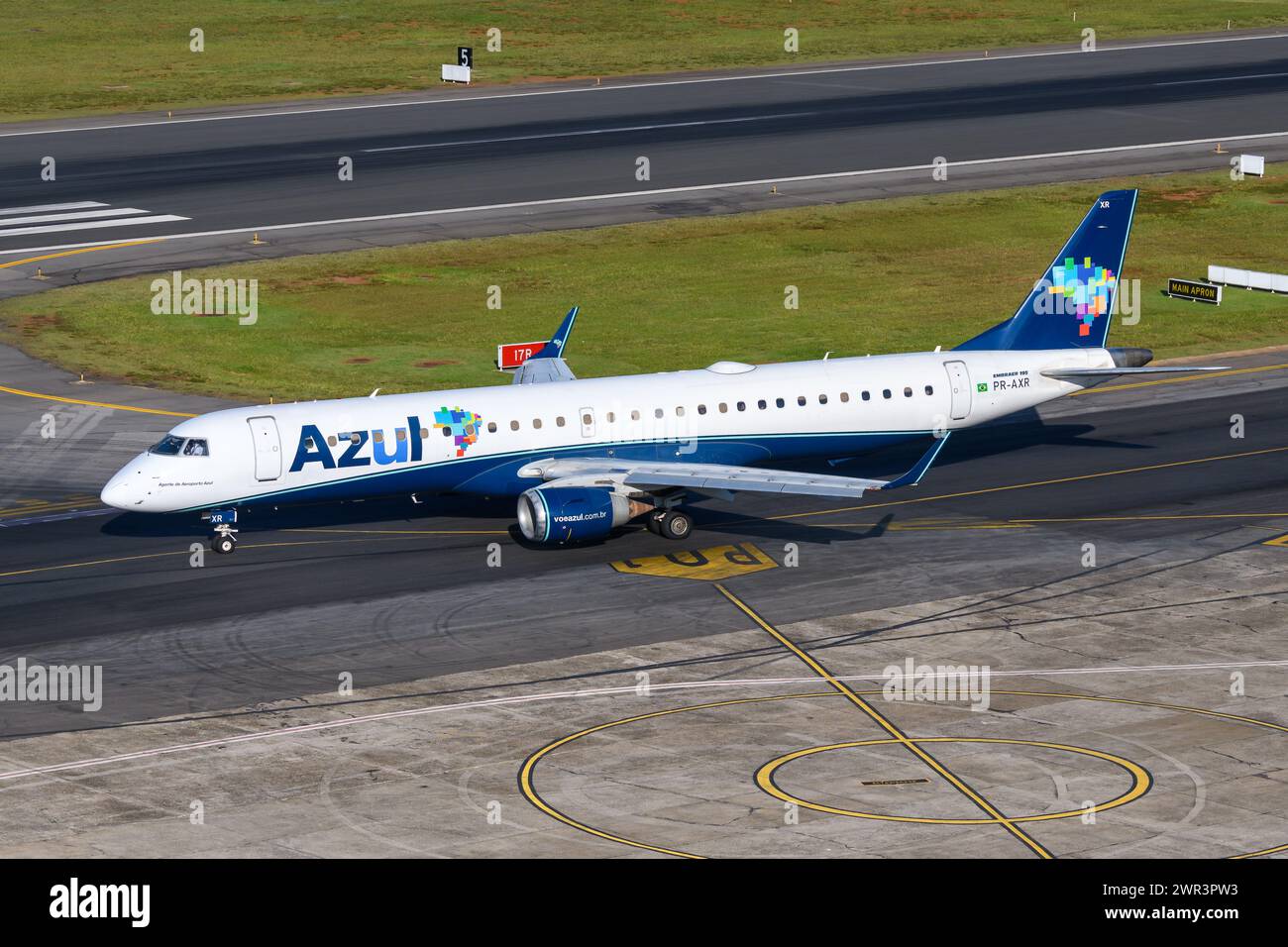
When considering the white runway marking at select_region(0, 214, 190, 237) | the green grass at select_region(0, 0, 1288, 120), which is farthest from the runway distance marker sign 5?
the green grass at select_region(0, 0, 1288, 120)

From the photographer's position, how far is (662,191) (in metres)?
101

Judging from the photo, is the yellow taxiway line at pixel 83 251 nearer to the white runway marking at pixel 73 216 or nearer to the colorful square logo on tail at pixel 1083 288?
the white runway marking at pixel 73 216

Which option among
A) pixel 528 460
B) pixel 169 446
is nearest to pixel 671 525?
pixel 528 460

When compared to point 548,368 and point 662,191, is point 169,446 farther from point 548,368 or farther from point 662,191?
point 662,191

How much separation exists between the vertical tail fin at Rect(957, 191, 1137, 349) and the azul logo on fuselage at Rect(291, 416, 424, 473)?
60.1 feet

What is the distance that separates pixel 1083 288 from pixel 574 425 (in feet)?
57.6

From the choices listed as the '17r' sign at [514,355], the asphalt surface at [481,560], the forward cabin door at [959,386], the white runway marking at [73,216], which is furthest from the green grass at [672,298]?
the forward cabin door at [959,386]

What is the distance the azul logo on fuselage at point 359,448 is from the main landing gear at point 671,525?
23.1ft

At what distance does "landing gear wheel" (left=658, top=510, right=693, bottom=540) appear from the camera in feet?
171

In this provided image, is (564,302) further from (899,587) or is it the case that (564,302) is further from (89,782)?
(89,782)

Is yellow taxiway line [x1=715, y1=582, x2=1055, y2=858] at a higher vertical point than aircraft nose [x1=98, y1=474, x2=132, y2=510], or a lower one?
lower

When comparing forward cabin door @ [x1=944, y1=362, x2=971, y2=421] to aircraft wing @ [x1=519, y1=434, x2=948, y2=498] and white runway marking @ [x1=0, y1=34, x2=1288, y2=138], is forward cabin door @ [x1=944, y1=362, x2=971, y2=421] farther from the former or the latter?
white runway marking @ [x1=0, y1=34, x2=1288, y2=138]

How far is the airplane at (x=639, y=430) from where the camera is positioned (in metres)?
49.8

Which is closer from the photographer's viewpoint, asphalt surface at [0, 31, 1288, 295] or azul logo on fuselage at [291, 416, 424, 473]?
azul logo on fuselage at [291, 416, 424, 473]
